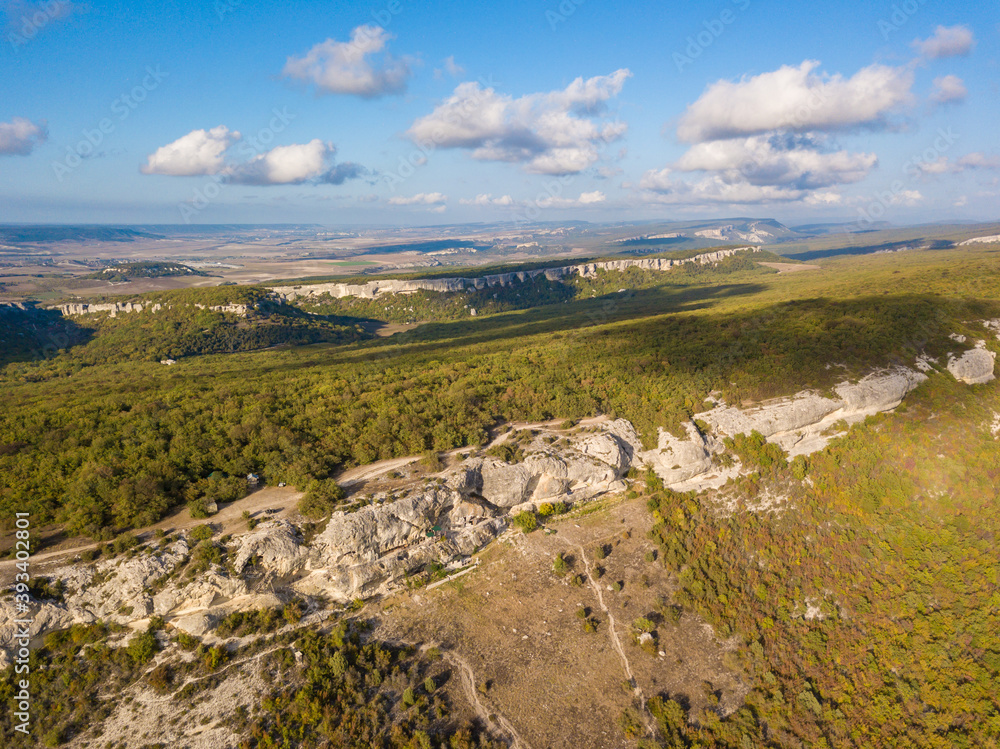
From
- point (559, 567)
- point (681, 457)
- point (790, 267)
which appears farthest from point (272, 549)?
point (790, 267)

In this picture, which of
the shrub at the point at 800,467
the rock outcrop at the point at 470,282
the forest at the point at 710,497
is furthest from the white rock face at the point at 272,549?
the rock outcrop at the point at 470,282

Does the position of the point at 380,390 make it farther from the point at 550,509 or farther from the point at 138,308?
the point at 138,308

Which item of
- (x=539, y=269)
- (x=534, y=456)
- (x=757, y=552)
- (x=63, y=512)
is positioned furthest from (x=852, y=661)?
(x=539, y=269)

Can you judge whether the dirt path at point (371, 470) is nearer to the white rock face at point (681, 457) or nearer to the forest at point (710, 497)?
the forest at point (710, 497)

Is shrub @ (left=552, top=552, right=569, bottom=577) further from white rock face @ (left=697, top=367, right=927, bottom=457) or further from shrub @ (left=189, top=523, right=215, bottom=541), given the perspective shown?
shrub @ (left=189, top=523, right=215, bottom=541)

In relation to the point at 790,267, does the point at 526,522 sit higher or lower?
lower

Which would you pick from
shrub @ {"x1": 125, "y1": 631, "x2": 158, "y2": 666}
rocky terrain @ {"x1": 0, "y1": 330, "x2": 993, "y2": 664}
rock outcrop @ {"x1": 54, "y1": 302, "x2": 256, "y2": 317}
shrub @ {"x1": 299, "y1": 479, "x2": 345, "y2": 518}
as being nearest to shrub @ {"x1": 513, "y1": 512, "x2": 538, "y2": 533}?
rocky terrain @ {"x1": 0, "y1": 330, "x2": 993, "y2": 664}
